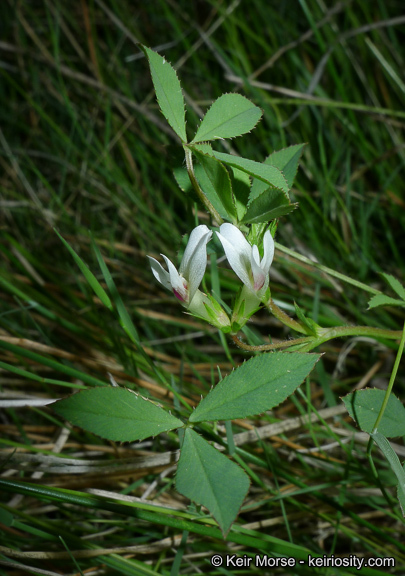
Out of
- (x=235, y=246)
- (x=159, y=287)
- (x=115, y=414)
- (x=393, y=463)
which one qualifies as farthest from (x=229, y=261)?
(x=159, y=287)

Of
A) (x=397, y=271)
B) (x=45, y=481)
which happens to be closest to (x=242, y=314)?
(x=45, y=481)

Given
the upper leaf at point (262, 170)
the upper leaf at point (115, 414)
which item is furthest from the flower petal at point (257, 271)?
the upper leaf at point (115, 414)

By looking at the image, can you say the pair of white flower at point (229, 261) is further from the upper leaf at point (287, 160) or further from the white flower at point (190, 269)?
the upper leaf at point (287, 160)

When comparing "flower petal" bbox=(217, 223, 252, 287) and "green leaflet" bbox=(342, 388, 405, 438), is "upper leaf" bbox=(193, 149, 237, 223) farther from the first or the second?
"green leaflet" bbox=(342, 388, 405, 438)

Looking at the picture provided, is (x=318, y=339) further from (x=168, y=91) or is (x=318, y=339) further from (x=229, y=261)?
(x=168, y=91)

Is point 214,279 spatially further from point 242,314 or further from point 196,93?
point 196,93
